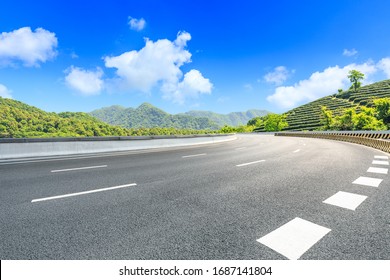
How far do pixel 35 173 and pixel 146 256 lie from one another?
679 centimetres

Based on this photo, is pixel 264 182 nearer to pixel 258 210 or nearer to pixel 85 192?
pixel 258 210

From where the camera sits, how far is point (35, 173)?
7.21 metres

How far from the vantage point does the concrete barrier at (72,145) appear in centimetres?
1111

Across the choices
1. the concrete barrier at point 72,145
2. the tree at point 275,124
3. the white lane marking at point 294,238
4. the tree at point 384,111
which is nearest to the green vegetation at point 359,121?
the tree at point 384,111

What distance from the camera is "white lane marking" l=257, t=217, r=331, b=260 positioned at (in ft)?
8.51

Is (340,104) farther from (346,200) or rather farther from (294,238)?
(294,238)

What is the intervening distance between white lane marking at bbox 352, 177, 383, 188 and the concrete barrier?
45.4 feet

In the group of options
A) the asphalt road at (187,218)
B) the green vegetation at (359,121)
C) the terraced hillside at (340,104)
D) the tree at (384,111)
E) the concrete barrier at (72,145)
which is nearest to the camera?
the asphalt road at (187,218)

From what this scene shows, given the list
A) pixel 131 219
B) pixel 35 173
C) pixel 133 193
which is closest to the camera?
pixel 131 219

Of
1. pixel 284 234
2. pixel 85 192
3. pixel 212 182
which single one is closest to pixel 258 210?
pixel 284 234

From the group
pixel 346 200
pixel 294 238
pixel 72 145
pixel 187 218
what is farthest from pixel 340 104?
pixel 187 218

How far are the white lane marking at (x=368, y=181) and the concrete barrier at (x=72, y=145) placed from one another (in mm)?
13836

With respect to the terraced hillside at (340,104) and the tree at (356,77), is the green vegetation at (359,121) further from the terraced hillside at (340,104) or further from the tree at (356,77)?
the tree at (356,77)

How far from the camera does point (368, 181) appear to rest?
601 cm
